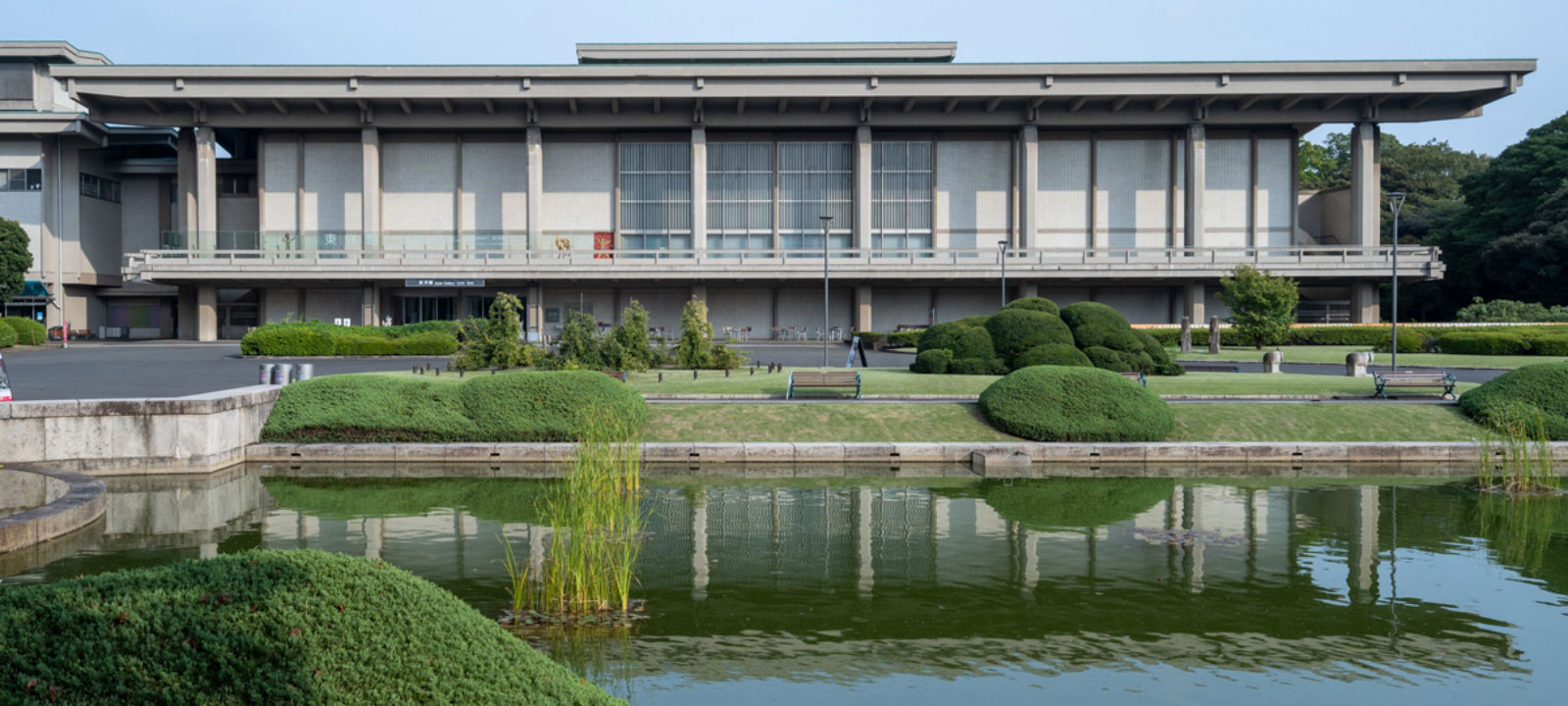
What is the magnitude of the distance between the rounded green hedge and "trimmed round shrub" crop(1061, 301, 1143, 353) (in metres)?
22.2

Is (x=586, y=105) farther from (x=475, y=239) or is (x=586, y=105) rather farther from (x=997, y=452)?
(x=997, y=452)

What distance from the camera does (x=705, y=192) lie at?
56875 millimetres

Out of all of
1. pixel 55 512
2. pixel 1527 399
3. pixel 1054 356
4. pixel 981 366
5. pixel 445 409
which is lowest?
pixel 55 512


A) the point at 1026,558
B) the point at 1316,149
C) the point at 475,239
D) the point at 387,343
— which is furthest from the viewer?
the point at 1316,149

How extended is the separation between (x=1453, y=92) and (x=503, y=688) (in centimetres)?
5950

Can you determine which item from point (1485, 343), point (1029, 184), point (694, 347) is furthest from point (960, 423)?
point (1029, 184)

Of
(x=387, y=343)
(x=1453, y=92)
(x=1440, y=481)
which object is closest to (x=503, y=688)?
(x=1440, y=481)

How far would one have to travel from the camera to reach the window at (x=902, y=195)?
5766 centimetres

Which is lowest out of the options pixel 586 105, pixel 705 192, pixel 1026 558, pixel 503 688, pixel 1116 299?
pixel 1026 558

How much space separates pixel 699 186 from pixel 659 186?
288 centimetres

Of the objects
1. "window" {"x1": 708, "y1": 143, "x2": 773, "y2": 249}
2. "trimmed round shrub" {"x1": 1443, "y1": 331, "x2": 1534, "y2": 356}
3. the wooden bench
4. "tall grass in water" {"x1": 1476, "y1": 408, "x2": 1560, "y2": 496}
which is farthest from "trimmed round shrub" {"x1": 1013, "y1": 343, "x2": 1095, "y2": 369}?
"window" {"x1": 708, "y1": 143, "x2": 773, "y2": 249}

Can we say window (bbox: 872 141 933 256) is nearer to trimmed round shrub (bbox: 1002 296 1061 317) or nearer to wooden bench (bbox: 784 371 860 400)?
trimmed round shrub (bbox: 1002 296 1061 317)

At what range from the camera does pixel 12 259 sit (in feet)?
163

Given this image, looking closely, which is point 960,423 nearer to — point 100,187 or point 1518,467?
point 1518,467
